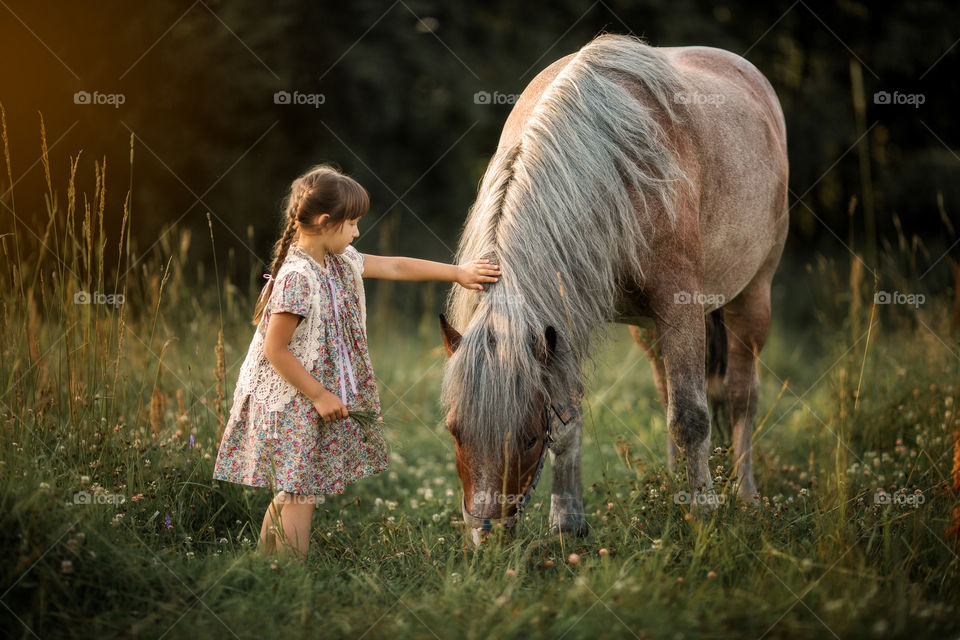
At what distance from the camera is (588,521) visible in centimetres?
396

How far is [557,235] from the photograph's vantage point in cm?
297

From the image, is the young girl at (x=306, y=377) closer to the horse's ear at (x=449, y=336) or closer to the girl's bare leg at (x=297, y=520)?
the girl's bare leg at (x=297, y=520)

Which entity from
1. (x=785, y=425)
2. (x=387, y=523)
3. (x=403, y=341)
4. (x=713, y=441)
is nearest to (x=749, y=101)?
(x=713, y=441)

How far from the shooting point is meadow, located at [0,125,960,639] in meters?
2.51

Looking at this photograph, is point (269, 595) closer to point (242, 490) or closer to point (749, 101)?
point (242, 490)

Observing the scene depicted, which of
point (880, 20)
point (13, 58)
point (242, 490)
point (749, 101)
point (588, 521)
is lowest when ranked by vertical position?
point (588, 521)

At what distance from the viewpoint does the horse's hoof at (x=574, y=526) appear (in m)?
3.55

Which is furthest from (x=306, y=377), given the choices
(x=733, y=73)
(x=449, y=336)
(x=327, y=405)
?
(x=733, y=73)

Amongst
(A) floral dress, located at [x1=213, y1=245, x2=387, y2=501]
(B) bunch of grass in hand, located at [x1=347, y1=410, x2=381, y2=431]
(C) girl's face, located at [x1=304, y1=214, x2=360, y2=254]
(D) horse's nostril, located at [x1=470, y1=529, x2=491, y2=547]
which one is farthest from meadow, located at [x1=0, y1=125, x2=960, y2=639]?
(C) girl's face, located at [x1=304, y1=214, x2=360, y2=254]

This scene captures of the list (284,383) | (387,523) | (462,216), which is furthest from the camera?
(462,216)

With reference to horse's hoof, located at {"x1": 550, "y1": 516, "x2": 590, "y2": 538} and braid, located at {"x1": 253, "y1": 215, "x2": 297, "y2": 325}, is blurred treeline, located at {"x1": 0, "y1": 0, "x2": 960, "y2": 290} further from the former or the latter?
braid, located at {"x1": 253, "y1": 215, "x2": 297, "y2": 325}

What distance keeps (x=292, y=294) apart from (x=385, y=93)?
7598 mm

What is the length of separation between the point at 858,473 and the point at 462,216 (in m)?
A: 8.09

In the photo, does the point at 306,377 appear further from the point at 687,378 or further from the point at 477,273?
the point at 687,378
